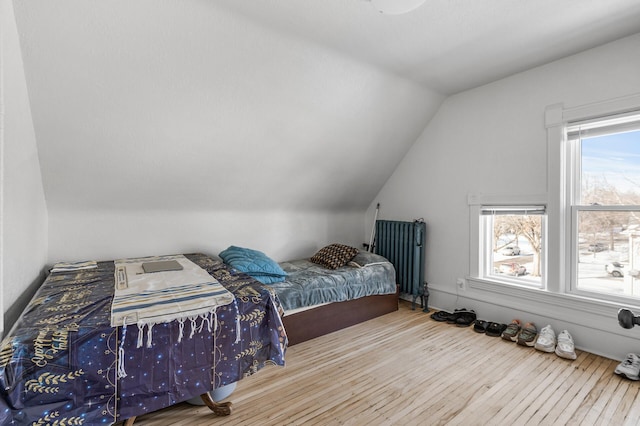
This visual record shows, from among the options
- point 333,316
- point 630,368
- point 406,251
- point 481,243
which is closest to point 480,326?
point 481,243

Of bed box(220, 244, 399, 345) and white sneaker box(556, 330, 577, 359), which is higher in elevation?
bed box(220, 244, 399, 345)

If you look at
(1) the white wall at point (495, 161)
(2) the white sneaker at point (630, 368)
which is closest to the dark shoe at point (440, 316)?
(1) the white wall at point (495, 161)

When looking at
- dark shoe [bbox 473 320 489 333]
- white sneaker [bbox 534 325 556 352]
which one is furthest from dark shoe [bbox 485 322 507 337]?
white sneaker [bbox 534 325 556 352]

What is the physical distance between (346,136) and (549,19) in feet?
5.99

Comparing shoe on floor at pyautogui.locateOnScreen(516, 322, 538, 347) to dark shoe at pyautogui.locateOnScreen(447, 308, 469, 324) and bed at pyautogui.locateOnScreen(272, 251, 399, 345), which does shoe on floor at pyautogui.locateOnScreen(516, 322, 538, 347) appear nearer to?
dark shoe at pyautogui.locateOnScreen(447, 308, 469, 324)

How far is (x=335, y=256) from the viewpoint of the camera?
3418mm

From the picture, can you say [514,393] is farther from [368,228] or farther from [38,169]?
[38,169]

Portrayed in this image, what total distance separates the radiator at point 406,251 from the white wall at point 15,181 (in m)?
3.42

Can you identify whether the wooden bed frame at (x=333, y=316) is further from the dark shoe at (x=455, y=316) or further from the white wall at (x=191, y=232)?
the white wall at (x=191, y=232)

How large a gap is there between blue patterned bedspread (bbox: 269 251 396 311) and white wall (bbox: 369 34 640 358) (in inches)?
27.9

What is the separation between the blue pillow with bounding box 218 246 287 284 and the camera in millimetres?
2691

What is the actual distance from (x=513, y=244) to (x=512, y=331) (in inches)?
33.3

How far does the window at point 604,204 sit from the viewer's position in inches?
92.4

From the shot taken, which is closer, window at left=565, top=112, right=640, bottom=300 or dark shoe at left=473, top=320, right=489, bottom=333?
window at left=565, top=112, right=640, bottom=300
